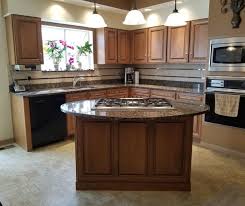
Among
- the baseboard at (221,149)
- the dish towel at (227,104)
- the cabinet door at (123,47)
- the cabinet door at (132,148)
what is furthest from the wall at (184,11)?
the cabinet door at (132,148)

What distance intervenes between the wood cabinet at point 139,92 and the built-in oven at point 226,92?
55.5 inches

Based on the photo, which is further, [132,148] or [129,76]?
[129,76]

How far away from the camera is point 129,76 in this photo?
223 inches

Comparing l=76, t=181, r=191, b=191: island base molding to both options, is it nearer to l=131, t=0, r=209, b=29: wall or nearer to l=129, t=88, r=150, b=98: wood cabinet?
l=129, t=88, r=150, b=98: wood cabinet

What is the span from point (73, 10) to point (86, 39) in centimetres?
83

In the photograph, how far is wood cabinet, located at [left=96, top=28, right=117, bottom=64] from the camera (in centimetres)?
498

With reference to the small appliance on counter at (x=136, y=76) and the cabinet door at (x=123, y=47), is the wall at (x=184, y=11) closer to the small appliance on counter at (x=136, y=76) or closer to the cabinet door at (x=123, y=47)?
the cabinet door at (x=123, y=47)

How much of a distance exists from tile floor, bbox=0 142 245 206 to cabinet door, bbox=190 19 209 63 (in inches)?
68.2

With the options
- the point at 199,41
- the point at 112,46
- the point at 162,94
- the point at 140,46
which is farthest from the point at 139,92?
the point at 199,41

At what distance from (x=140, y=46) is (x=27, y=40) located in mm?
2466

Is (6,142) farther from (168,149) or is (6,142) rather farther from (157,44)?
(157,44)

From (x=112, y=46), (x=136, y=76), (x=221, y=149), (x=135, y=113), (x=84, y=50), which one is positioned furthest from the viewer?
(x=136, y=76)

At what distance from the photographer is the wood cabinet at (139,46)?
506cm

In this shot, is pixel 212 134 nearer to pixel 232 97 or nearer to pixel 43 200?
pixel 232 97
